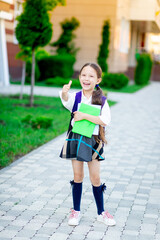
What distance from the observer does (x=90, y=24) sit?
23422mm

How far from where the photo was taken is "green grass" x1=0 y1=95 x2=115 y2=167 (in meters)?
6.61

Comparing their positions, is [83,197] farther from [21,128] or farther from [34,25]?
[34,25]

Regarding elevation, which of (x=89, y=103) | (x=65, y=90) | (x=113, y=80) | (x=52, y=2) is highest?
(x=52, y=2)

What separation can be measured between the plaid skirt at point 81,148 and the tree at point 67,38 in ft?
64.3

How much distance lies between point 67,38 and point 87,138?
1974 cm

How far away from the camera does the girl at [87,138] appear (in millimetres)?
3607

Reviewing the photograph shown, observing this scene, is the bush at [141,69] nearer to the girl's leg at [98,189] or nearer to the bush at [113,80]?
the bush at [113,80]

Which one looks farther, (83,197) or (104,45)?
(104,45)

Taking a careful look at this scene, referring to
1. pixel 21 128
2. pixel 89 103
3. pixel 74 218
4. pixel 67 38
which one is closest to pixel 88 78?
pixel 89 103

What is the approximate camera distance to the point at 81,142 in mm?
3621

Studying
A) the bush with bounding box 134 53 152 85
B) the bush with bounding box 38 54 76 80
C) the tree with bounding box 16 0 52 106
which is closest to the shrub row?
the bush with bounding box 38 54 76 80

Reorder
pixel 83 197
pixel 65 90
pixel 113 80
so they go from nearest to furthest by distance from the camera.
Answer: pixel 65 90 → pixel 83 197 → pixel 113 80

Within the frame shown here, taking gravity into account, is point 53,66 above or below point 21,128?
above

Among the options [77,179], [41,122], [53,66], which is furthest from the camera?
[53,66]
